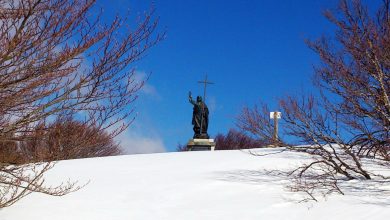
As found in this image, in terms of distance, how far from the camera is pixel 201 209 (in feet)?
21.9

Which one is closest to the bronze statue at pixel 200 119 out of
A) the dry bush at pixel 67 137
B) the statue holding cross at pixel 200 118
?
the statue holding cross at pixel 200 118

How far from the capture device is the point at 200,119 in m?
21.3

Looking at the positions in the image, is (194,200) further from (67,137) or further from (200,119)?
(200,119)

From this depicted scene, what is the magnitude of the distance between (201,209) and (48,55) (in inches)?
132

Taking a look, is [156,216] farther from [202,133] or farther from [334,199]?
[202,133]

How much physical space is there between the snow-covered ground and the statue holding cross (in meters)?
11.0

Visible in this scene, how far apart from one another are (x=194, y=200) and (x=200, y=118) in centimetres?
1417

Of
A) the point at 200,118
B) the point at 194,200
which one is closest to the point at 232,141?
the point at 200,118

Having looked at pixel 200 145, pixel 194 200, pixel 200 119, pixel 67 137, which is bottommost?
pixel 194 200

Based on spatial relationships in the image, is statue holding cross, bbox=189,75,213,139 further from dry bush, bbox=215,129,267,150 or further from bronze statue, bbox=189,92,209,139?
dry bush, bbox=215,129,267,150

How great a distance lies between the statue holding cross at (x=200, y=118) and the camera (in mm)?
21219

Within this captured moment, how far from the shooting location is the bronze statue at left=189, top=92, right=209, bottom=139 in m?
21.2

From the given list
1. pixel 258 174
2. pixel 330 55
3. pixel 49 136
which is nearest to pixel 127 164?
pixel 258 174

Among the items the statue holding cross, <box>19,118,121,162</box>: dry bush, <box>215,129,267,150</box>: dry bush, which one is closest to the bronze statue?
the statue holding cross
